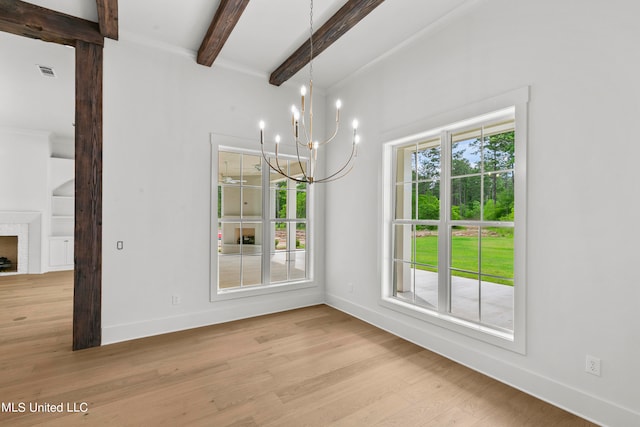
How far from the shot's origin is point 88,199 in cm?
304

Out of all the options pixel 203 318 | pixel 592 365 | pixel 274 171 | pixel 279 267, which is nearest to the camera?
pixel 592 365

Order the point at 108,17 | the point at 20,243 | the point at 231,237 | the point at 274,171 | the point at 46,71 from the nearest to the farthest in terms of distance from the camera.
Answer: the point at 108,17
the point at 46,71
the point at 231,237
the point at 274,171
the point at 20,243

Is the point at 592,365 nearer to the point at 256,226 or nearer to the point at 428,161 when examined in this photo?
the point at 428,161

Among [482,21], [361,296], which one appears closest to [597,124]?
[482,21]

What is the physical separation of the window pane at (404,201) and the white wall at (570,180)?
105cm

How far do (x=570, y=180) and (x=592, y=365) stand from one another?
1.26 m

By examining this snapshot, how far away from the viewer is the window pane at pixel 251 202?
13.8 ft

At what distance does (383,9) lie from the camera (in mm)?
2848

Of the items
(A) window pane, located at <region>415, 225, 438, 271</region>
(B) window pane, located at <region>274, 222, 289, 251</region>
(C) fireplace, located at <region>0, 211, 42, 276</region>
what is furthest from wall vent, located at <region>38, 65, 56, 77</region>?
(A) window pane, located at <region>415, 225, 438, 271</region>

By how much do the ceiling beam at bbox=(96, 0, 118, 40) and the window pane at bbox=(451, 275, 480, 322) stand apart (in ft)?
13.5

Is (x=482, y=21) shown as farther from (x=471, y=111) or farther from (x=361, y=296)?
(x=361, y=296)

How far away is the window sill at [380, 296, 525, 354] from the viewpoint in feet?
8.05

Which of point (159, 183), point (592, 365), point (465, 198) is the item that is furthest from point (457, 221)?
point (159, 183)

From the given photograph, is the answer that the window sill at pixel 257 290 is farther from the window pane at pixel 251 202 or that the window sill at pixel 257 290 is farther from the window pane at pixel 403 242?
the window pane at pixel 403 242
